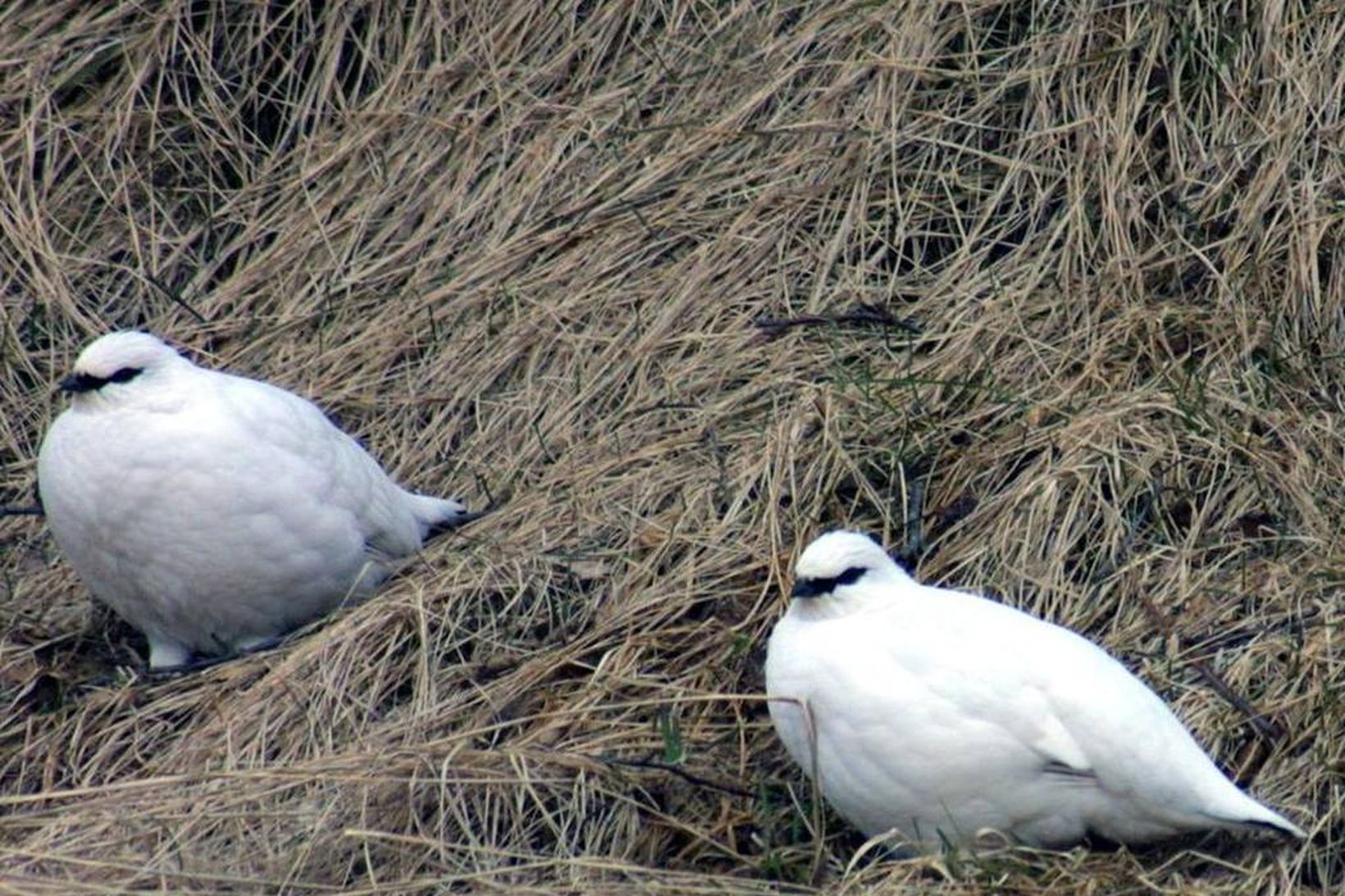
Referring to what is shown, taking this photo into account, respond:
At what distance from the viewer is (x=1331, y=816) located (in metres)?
Answer: 4.39

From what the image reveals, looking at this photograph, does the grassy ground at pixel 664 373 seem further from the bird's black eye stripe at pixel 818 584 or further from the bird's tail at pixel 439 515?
the bird's black eye stripe at pixel 818 584

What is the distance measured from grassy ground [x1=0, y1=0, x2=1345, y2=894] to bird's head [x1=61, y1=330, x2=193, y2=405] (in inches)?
28.3

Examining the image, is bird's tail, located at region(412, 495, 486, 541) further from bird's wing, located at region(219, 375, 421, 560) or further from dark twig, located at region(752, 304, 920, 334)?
dark twig, located at region(752, 304, 920, 334)

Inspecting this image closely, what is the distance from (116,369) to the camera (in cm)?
531

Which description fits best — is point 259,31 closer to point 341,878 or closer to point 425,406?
point 425,406

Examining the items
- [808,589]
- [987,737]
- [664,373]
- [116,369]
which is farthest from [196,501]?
[987,737]

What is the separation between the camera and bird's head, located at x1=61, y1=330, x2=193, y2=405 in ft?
17.4

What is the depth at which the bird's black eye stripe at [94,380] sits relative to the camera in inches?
209

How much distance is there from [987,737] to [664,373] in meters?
1.93

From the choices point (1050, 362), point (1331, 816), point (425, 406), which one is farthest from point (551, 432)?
point (1331, 816)

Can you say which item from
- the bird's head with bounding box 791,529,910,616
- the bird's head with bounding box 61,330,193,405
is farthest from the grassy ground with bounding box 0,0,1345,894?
the bird's head with bounding box 61,330,193,405

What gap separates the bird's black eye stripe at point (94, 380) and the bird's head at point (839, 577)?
1748 mm

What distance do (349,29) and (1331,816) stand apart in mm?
3959

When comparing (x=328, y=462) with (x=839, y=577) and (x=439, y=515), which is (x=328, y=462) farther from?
(x=839, y=577)
